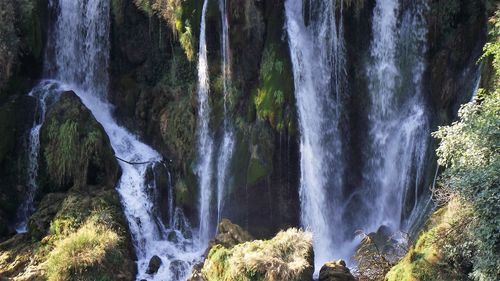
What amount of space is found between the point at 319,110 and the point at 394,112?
2082 millimetres

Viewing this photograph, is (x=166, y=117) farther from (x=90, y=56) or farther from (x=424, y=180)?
(x=424, y=180)

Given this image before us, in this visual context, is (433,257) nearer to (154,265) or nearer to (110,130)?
(154,265)

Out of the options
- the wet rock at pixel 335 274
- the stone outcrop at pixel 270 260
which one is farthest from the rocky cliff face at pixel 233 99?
the wet rock at pixel 335 274

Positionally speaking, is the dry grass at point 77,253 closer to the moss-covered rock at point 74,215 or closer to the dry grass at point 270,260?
the moss-covered rock at point 74,215

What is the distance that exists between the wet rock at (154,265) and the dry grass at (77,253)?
57.1 inches

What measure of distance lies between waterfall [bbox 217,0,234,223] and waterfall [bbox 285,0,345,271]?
6.04 feet

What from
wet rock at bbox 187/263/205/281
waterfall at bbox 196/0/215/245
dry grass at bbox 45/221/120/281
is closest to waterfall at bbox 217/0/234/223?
waterfall at bbox 196/0/215/245

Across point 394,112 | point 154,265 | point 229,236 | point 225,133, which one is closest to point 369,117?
point 394,112

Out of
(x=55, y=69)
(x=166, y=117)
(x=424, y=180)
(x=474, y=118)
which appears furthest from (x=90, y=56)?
(x=474, y=118)

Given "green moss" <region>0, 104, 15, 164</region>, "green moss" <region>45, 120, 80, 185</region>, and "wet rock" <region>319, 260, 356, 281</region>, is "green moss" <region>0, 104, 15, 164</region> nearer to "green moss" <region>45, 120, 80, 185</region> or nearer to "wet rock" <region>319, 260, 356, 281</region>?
"green moss" <region>45, 120, 80, 185</region>

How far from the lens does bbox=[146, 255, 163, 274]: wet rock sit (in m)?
14.2

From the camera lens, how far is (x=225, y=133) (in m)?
16.3

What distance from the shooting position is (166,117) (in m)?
17.3

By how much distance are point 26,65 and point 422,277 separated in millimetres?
13763
